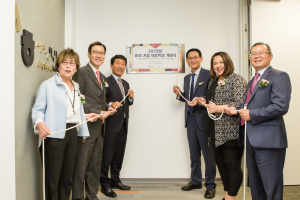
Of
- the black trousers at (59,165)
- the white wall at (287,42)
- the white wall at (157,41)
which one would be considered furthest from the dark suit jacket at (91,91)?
the white wall at (287,42)

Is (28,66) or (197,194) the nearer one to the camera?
(28,66)

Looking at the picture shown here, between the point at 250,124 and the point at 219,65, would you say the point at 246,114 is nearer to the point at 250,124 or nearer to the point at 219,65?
the point at 250,124

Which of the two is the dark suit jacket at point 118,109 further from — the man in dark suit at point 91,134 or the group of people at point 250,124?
the group of people at point 250,124

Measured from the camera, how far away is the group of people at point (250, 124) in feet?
6.35

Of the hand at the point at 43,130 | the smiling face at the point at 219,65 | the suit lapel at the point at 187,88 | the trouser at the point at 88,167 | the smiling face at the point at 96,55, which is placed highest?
the smiling face at the point at 96,55

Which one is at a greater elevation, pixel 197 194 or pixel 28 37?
pixel 28 37

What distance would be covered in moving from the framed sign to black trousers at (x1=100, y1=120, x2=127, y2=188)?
1019 millimetres

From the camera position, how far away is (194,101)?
293cm

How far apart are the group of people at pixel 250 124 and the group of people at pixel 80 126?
1144 millimetres

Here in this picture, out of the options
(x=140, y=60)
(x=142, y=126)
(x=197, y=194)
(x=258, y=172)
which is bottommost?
(x=197, y=194)

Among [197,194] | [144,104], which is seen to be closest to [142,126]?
[144,104]

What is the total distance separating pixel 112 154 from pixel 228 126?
1.59 meters

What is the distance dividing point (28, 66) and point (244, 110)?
6.48 feet

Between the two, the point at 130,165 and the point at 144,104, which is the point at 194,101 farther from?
the point at 130,165
